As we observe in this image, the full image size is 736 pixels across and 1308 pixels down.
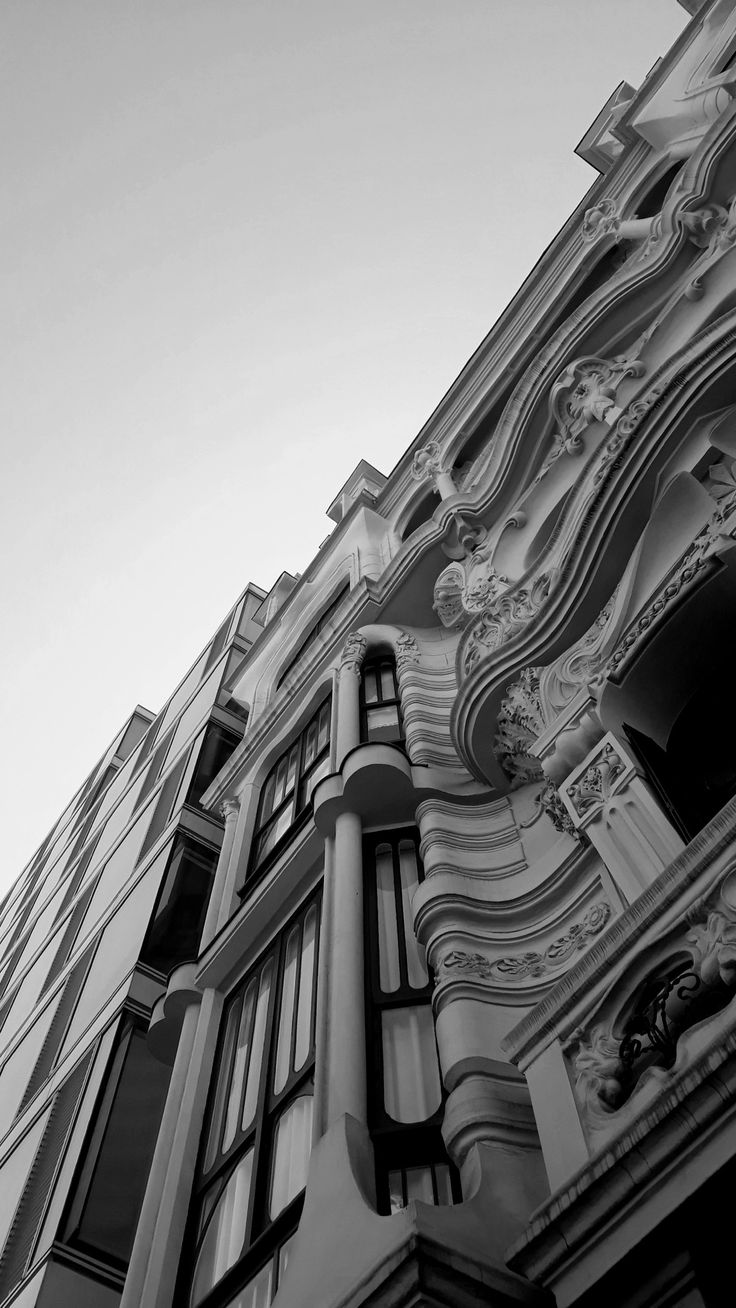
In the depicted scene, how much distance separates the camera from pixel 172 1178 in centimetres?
941

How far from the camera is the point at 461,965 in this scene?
26.4ft

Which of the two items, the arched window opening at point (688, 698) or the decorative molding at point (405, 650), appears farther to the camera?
the decorative molding at point (405, 650)

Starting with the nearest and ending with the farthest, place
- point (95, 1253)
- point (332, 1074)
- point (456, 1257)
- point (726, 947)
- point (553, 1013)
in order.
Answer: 1. point (456, 1257)
2. point (726, 947)
3. point (553, 1013)
4. point (332, 1074)
5. point (95, 1253)

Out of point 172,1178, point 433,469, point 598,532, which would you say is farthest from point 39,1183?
point 433,469

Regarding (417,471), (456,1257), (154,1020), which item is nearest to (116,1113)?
(154,1020)

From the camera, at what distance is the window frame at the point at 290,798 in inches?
491

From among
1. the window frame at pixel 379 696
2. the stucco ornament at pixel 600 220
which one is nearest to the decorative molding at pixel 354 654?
the window frame at pixel 379 696

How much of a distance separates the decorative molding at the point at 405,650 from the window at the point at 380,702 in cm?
32

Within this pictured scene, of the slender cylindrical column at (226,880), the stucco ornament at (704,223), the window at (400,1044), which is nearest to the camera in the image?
the window at (400,1044)

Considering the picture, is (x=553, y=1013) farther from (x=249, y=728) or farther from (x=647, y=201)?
(x=647, y=201)

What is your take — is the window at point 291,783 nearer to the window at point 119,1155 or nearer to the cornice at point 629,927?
the window at point 119,1155

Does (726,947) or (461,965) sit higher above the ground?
(461,965)

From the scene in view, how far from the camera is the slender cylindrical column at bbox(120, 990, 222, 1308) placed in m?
8.70

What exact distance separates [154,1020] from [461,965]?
5.39m
